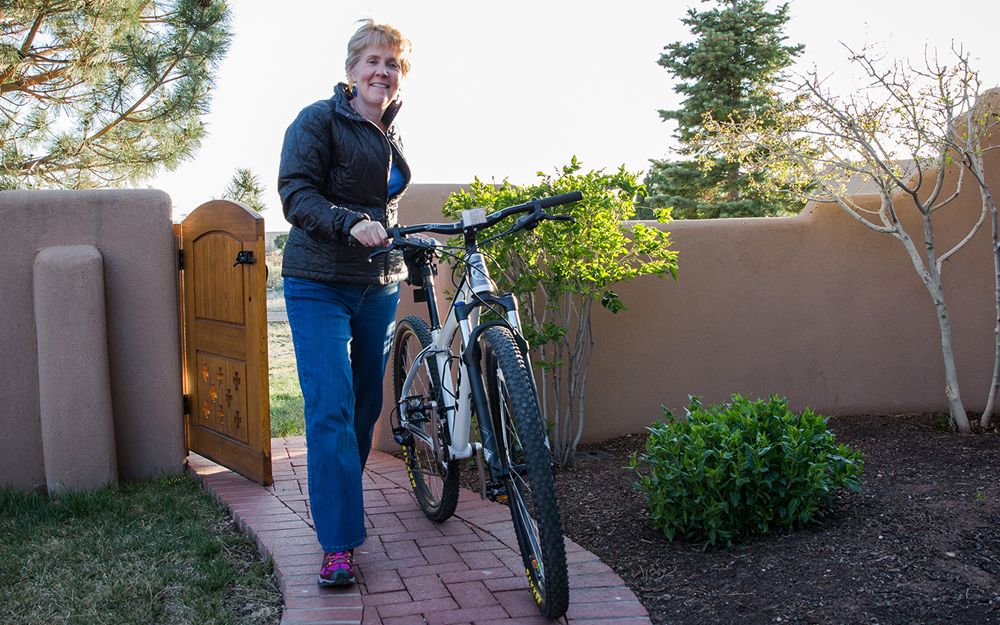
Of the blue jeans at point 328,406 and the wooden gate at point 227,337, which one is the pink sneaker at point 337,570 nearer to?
the blue jeans at point 328,406

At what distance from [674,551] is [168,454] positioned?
2.92 metres

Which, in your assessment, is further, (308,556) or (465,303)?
(308,556)

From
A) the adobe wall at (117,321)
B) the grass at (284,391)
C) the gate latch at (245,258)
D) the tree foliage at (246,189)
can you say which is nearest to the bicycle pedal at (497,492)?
the gate latch at (245,258)

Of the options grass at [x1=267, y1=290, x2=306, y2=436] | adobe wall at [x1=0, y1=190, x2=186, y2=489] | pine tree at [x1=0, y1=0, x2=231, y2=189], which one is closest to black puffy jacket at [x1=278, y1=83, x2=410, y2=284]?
adobe wall at [x1=0, y1=190, x2=186, y2=489]

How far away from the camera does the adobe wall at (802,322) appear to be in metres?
5.04

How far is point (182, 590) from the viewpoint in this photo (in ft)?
9.15

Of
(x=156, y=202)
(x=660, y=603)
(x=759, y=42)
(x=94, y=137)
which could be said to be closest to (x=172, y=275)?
(x=156, y=202)

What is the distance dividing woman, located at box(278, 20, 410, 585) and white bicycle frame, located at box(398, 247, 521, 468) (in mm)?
348

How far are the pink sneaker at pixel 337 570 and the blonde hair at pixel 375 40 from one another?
1.80 metres

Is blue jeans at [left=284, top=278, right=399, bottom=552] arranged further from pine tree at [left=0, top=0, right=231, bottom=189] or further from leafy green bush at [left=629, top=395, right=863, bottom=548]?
pine tree at [left=0, top=0, right=231, bottom=189]

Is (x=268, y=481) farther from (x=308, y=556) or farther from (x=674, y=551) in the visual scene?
Result: (x=674, y=551)

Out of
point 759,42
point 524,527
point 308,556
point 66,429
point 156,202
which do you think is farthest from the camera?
point 759,42

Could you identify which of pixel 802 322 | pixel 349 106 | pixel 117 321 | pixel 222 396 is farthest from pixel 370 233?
pixel 802 322

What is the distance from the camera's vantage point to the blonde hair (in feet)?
9.11
